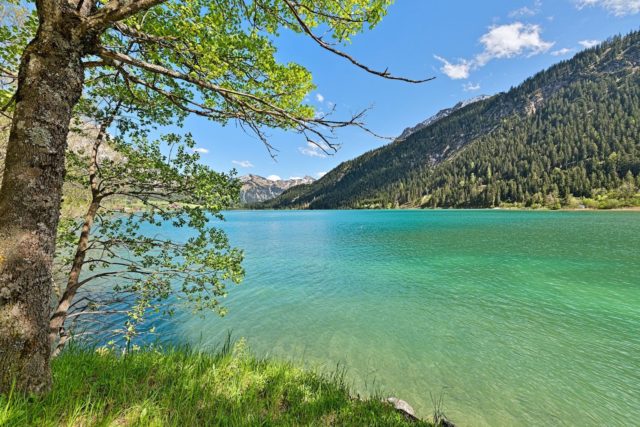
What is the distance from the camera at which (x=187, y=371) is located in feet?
17.3

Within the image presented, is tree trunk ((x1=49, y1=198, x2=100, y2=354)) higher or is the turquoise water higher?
tree trunk ((x1=49, y1=198, x2=100, y2=354))

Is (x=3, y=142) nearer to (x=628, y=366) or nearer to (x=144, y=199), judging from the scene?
(x=144, y=199)

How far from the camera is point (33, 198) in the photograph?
280 cm

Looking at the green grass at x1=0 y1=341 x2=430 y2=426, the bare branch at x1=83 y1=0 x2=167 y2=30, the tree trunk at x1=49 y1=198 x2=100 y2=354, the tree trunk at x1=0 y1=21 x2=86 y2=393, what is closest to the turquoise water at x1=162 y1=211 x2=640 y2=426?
the tree trunk at x1=49 y1=198 x2=100 y2=354

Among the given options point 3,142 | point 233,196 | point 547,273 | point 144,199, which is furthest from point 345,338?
point 547,273

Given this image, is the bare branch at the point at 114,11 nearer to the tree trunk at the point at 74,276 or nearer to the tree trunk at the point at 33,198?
the tree trunk at the point at 33,198

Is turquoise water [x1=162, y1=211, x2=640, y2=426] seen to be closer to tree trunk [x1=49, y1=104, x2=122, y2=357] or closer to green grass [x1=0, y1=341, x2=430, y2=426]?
tree trunk [x1=49, y1=104, x2=122, y2=357]

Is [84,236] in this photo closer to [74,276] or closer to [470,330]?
[74,276]

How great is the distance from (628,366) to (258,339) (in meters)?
16.7

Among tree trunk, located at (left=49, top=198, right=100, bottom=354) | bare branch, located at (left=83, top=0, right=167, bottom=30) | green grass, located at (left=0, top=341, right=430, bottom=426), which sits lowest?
green grass, located at (left=0, top=341, right=430, bottom=426)

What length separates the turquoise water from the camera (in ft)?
31.8

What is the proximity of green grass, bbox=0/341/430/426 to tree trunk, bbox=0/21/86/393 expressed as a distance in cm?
45

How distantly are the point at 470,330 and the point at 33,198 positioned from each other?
58.7 ft

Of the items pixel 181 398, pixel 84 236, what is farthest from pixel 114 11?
pixel 84 236
